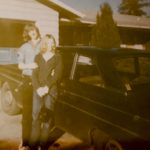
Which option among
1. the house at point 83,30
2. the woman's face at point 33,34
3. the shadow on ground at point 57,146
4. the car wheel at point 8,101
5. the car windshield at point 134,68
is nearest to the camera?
the car windshield at point 134,68

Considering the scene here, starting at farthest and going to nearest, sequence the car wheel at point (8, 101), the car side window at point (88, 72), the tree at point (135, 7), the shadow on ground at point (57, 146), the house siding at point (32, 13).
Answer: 1. the tree at point (135, 7)
2. the house siding at point (32, 13)
3. the car wheel at point (8, 101)
4. the shadow on ground at point (57, 146)
5. the car side window at point (88, 72)

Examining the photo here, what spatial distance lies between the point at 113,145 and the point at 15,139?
83.3 inches

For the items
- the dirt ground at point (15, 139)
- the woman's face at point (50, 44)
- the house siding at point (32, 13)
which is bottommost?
the dirt ground at point (15, 139)

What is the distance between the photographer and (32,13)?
9602mm

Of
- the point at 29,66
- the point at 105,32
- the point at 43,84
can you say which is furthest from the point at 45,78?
the point at 105,32

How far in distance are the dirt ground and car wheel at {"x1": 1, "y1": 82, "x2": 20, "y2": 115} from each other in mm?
234

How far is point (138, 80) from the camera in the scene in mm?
3436

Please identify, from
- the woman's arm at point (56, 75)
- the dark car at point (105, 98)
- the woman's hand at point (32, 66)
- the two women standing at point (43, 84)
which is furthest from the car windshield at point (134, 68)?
the woman's hand at point (32, 66)

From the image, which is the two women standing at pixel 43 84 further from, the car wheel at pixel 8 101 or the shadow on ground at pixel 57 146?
the car wheel at pixel 8 101

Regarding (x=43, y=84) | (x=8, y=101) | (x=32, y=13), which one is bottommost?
(x=8, y=101)

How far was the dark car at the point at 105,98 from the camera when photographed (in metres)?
2.80

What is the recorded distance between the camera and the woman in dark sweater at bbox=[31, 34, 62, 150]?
3.54 meters

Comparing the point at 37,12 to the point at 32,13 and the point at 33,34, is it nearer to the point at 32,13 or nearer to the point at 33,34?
the point at 32,13

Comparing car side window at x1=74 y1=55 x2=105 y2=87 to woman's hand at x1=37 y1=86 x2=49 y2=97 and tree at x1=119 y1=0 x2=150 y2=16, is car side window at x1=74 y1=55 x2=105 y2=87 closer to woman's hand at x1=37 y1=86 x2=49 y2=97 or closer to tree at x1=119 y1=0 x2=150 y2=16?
woman's hand at x1=37 y1=86 x2=49 y2=97
